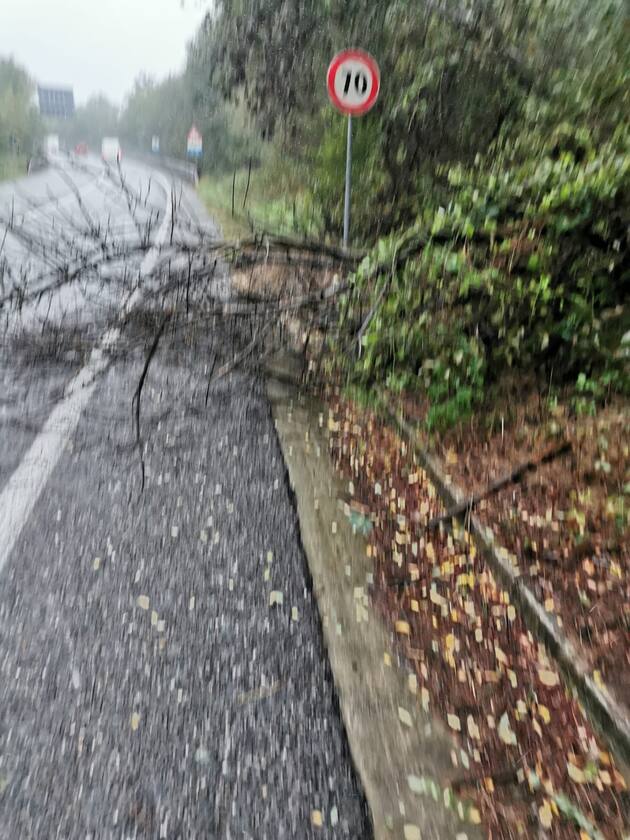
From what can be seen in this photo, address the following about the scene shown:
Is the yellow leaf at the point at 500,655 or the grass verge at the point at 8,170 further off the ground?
the grass verge at the point at 8,170

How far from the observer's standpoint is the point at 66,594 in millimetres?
2576

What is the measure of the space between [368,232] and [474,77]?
216 cm

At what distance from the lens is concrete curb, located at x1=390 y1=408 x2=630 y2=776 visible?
195cm

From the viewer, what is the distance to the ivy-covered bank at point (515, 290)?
11.6ft

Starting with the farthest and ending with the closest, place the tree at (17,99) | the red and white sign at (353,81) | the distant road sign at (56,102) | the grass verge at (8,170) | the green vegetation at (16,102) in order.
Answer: the tree at (17,99) < the green vegetation at (16,102) < the distant road sign at (56,102) < the grass verge at (8,170) < the red and white sign at (353,81)

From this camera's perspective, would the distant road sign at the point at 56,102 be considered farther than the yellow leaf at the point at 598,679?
Yes

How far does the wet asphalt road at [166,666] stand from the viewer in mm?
1776

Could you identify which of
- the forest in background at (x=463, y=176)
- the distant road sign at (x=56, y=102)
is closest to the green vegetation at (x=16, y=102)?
the distant road sign at (x=56, y=102)

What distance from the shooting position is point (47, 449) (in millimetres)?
3764

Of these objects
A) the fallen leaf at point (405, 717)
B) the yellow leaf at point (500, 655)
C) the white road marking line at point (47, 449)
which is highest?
the white road marking line at point (47, 449)

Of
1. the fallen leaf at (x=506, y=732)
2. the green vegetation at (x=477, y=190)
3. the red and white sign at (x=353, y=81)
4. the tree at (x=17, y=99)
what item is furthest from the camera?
the tree at (x=17, y=99)

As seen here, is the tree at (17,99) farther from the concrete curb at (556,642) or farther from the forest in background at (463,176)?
the concrete curb at (556,642)

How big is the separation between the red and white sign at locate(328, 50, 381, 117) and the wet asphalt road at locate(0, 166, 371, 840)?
4.05 meters

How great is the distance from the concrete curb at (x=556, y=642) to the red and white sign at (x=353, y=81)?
4.18 meters
